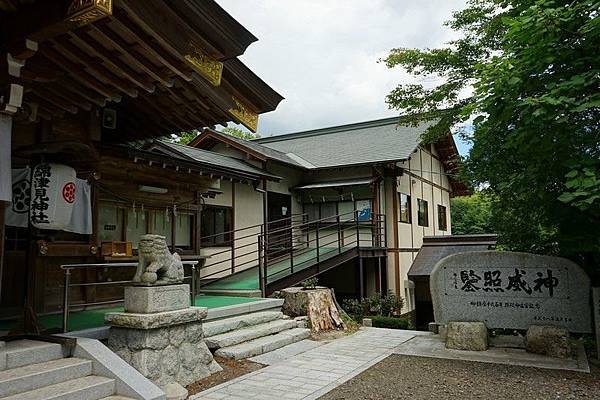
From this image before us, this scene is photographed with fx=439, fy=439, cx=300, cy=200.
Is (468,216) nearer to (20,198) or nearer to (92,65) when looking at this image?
(20,198)

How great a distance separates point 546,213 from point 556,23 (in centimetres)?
316

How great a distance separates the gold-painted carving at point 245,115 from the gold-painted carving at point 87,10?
9.09ft

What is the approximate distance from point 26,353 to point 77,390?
0.75m

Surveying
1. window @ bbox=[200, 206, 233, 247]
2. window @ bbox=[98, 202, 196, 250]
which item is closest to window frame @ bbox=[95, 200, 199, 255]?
window @ bbox=[98, 202, 196, 250]

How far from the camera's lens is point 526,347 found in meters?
7.28

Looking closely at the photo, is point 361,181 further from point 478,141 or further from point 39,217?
point 39,217

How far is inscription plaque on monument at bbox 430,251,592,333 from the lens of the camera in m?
7.09

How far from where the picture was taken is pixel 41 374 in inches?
166

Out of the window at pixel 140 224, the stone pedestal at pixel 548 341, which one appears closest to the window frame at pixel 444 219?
the window at pixel 140 224

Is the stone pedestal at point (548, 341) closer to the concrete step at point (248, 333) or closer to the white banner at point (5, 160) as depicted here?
the concrete step at point (248, 333)

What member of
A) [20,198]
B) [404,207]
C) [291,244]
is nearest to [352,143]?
[404,207]

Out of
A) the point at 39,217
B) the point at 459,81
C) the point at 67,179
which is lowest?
the point at 39,217

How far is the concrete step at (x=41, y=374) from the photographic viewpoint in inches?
156

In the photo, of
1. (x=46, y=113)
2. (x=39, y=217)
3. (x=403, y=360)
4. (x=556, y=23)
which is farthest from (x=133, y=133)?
(x=556, y=23)
